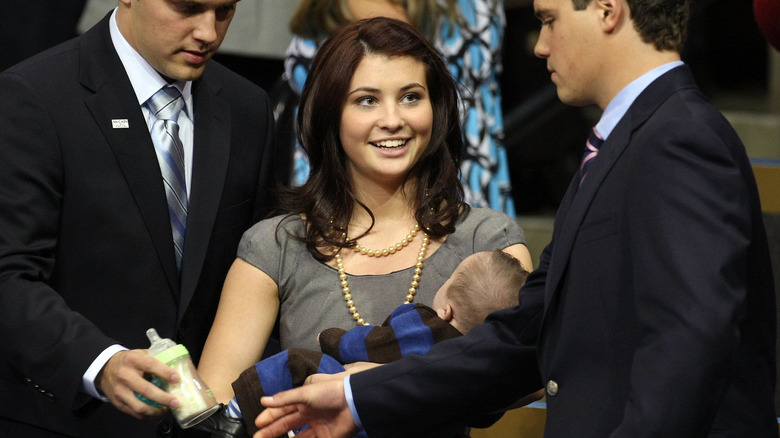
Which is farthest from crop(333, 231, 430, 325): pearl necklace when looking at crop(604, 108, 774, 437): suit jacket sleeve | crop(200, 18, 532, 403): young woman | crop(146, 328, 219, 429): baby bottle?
crop(604, 108, 774, 437): suit jacket sleeve

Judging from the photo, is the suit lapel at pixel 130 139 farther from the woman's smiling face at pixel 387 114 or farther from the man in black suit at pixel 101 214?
the woman's smiling face at pixel 387 114

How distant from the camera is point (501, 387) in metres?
2.16

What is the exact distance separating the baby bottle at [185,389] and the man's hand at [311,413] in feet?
0.44

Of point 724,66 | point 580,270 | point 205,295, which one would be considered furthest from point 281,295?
point 724,66

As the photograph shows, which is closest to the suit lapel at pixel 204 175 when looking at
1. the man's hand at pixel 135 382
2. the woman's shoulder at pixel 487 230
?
the man's hand at pixel 135 382

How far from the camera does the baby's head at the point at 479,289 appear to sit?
2350mm

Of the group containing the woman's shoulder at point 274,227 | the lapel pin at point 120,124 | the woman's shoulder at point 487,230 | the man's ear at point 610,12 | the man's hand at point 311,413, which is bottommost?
the man's hand at point 311,413

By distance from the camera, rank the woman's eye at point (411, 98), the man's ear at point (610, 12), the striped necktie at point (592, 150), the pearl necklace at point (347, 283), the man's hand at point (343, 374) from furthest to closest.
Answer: the woman's eye at point (411, 98), the pearl necklace at point (347, 283), the man's hand at point (343, 374), the striped necktie at point (592, 150), the man's ear at point (610, 12)

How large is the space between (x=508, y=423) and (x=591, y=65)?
3.27 ft

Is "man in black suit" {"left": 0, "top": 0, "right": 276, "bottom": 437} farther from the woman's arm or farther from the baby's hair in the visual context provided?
the baby's hair

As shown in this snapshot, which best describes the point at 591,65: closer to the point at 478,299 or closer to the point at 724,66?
the point at 478,299

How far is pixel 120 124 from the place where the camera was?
2.54m

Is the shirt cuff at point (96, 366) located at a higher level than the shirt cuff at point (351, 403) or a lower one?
higher

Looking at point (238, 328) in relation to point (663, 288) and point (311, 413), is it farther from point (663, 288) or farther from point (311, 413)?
point (663, 288)
